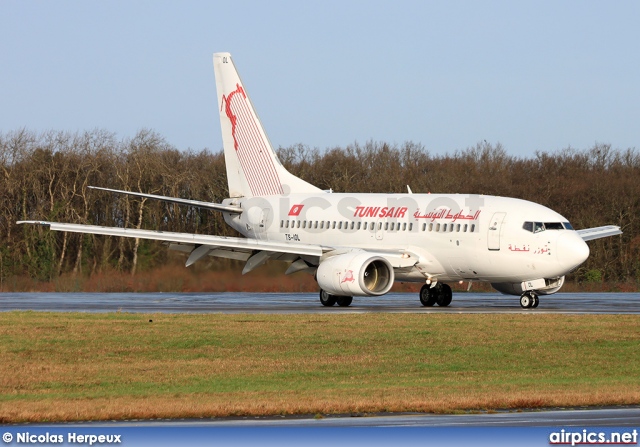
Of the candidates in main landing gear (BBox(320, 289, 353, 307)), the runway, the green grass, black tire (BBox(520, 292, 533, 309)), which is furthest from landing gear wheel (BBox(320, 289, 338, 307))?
the green grass

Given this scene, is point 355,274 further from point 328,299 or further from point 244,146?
point 244,146

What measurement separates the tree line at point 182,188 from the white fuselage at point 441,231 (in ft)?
19.0

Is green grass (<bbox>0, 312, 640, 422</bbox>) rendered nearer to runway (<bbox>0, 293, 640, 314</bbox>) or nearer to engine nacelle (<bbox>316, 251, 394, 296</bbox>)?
runway (<bbox>0, 293, 640, 314</bbox>)

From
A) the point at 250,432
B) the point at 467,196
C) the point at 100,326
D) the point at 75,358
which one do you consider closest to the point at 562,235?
the point at 467,196

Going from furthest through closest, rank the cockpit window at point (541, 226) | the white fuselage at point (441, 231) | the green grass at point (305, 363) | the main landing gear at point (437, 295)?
1. the main landing gear at point (437, 295)
2. the cockpit window at point (541, 226)
3. the white fuselage at point (441, 231)
4. the green grass at point (305, 363)

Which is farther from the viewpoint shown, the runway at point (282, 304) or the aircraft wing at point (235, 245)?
the aircraft wing at point (235, 245)

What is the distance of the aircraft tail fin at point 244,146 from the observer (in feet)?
139

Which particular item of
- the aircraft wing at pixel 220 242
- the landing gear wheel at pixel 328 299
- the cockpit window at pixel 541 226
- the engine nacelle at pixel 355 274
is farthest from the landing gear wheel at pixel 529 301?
the aircraft wing at pixel 220 242

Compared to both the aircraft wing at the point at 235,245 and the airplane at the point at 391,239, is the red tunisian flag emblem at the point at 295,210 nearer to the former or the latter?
the airplane at the point at 391,239

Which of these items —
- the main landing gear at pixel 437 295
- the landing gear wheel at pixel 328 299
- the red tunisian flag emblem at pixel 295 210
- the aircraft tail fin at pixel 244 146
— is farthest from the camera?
the aircraft tail fin at pixel 244 146

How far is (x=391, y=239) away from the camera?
3719 cm

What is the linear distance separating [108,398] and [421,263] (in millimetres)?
20193

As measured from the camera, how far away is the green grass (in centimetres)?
1611

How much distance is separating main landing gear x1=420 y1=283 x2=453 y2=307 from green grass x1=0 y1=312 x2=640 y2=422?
6.68 m
